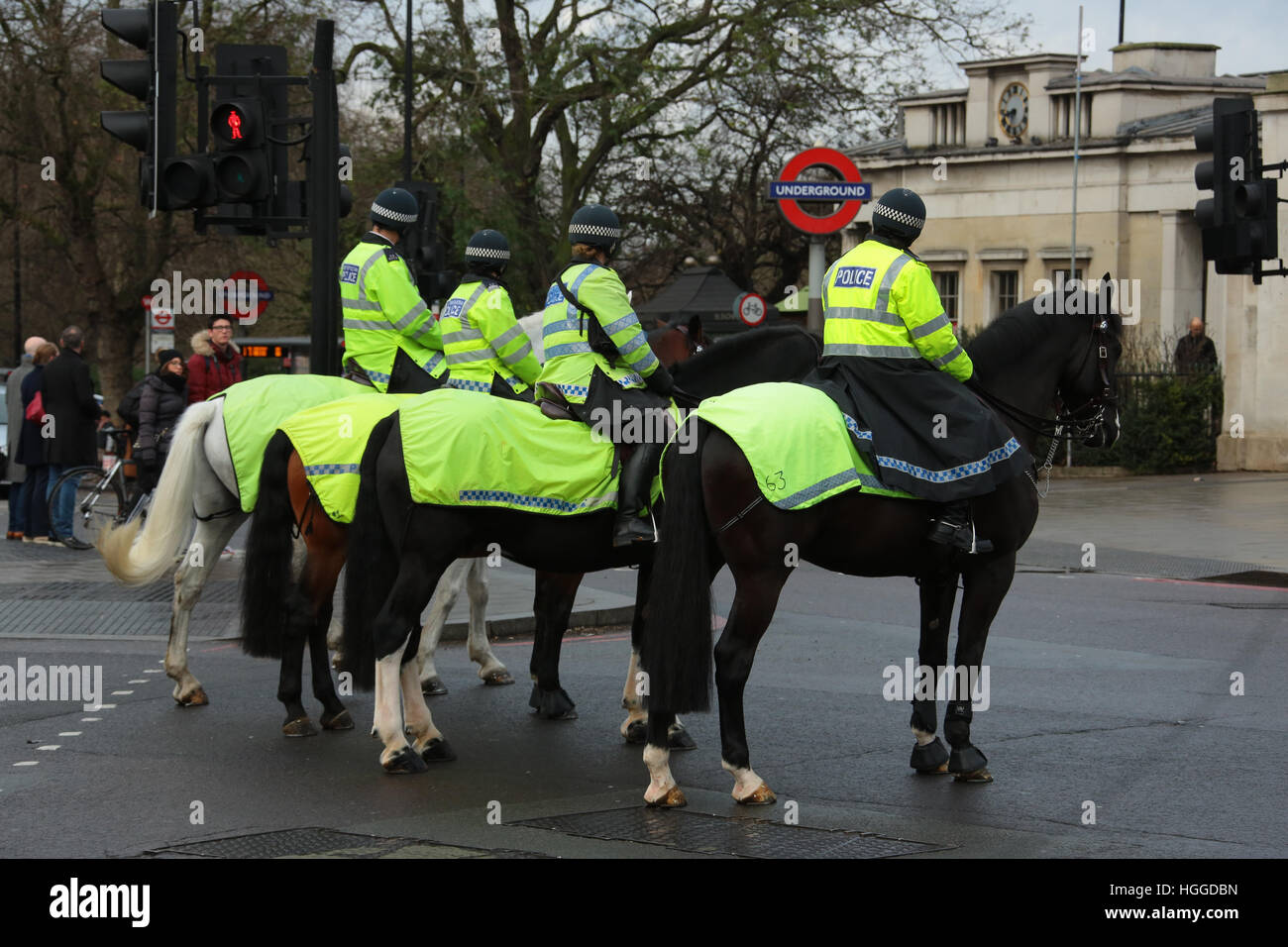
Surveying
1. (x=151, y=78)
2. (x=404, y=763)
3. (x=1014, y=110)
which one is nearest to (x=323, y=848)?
(x=404, y=763)

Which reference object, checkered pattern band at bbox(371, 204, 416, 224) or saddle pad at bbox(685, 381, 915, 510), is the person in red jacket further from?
saddle pad at bbox(685, 381, 915, 510)

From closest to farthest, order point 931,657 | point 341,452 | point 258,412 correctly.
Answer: point 931,657, point 341,452, point 258,412

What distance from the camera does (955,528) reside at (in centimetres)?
747

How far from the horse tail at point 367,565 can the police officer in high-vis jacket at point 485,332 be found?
1.39m

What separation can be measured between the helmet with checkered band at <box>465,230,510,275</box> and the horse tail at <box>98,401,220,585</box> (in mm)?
1698

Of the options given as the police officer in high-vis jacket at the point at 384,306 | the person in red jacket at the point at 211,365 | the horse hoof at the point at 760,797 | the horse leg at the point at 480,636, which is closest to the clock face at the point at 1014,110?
the person in red jacket at the point at 211,365

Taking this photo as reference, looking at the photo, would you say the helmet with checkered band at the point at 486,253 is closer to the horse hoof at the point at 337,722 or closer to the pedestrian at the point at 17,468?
the horse hoof at the point at 337,722

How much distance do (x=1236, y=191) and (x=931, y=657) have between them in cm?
882

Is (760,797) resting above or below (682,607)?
below

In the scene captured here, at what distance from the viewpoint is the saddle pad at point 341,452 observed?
8.44m

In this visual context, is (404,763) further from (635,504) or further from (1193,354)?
(1193,354)
